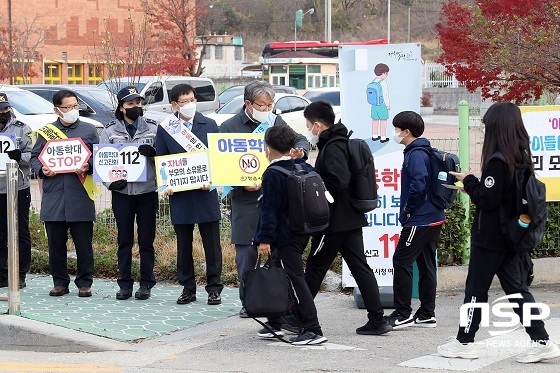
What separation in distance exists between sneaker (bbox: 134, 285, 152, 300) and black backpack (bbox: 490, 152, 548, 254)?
3.96m

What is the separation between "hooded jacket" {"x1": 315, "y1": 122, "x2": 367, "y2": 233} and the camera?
7355 mm

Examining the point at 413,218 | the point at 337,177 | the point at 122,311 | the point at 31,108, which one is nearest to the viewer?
the point at 337,177

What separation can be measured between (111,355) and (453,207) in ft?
14.1

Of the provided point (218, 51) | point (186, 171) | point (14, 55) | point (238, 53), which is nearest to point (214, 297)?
point (186, 171)

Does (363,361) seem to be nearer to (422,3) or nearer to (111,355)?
(111,355)

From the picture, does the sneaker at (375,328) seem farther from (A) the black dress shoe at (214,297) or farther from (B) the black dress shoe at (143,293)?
(B) the black dress shoe at (143,293)

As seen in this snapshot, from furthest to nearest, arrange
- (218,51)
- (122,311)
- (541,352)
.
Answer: (218,51) → (122,311) → (541,352)

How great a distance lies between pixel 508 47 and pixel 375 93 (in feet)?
12.2

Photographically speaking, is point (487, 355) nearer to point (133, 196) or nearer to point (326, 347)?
point (326, 347)

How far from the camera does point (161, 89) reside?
24.8 m

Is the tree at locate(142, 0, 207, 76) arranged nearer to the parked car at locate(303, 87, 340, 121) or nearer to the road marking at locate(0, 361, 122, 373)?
Answer: the parked car at locate(303, 87, 340, 121)

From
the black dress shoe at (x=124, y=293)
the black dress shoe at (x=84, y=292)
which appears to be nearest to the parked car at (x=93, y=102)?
the black dress shoe at (x=84, y=292)

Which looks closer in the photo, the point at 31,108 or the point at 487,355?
the point at 487,355

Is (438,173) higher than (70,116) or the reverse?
the reverse
